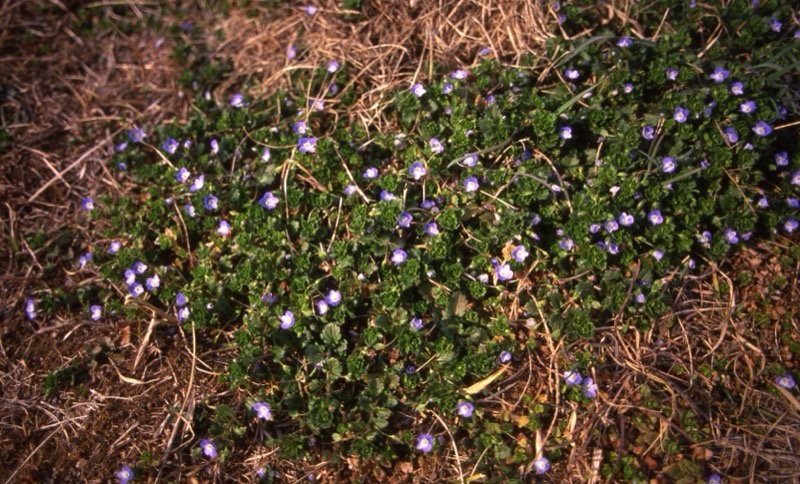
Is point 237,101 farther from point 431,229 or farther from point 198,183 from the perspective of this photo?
point 431,229

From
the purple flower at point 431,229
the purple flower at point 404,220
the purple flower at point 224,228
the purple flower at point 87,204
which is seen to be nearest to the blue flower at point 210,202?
the purple flower at point 224,228

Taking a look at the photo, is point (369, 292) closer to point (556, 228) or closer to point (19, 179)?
point (556, 228)

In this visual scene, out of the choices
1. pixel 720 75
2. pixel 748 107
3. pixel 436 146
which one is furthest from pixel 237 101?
pixel 748 107

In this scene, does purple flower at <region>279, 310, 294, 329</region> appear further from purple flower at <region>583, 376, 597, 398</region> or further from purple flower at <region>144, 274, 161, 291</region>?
purple flower at <region>583, 376, 597, 398</region>

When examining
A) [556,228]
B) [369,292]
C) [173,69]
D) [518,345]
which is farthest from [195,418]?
[173,69]

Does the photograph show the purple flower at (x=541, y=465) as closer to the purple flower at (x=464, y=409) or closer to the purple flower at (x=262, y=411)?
the purple flower at (x=464, y=409)

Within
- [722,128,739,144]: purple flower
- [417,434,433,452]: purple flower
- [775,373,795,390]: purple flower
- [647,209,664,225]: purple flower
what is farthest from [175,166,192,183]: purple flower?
[775,373,795,390]: purple flower
